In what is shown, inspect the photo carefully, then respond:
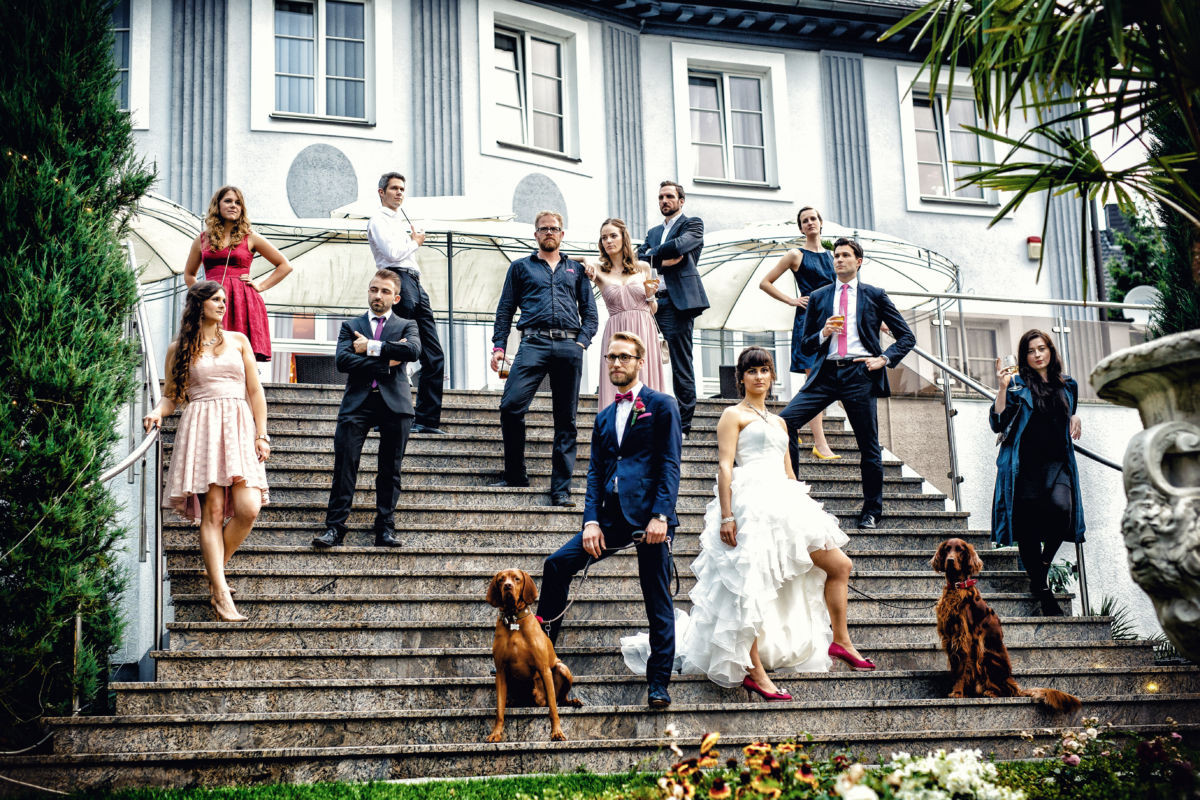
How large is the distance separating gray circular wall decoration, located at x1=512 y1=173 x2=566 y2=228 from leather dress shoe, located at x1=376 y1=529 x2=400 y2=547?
337 inches

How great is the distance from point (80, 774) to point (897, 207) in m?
15.1

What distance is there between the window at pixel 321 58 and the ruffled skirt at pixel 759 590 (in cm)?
1047

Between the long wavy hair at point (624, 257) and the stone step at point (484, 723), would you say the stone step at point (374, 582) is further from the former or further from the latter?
the long wavy hair at point (624, 257)

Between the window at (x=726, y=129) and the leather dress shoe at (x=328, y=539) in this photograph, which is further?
the window at (x=726, y=129)

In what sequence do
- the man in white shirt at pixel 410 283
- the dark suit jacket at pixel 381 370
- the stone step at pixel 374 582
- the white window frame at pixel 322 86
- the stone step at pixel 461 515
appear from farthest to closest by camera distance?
the white window frame at pixel 322 86, the man in white shirt at pixel 410 283, the stone step at pixel 461 515, the dark suit jacket at pixel 381 370, the stone step at pixel 374 582

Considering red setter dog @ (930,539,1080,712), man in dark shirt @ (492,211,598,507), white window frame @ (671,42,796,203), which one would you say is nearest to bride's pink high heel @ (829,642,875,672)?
red setter dog @ (930,539,1080,712)

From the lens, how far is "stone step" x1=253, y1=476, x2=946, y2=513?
9.25m

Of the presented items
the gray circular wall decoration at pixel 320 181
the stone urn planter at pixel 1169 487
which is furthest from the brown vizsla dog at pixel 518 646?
the gray circular wall decoration at pixel 320 181

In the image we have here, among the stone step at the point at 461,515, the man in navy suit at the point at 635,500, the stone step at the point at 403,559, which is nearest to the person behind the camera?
the man in navy suit at the point at 635,500

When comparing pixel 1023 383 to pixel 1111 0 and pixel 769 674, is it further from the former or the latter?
pixel 1111 0

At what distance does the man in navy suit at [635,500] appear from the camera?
6844 mm

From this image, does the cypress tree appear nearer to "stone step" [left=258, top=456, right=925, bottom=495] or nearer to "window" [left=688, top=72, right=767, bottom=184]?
"stone step" [left=258, top=456, right=925, bottom=495]

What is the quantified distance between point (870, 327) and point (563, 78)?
9.05 metres

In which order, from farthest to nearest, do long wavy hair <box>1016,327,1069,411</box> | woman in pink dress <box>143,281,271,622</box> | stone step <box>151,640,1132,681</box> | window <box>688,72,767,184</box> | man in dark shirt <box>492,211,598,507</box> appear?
window <box>688,72,767,184</box> < man in dark shirt <box>492,211,598,507</box> < long wavy hair <box>1016,327,1069,411</box> < woman in pink dress <box>143,281,271,622</box> < stone step <box>151,640,1132,681</box>
